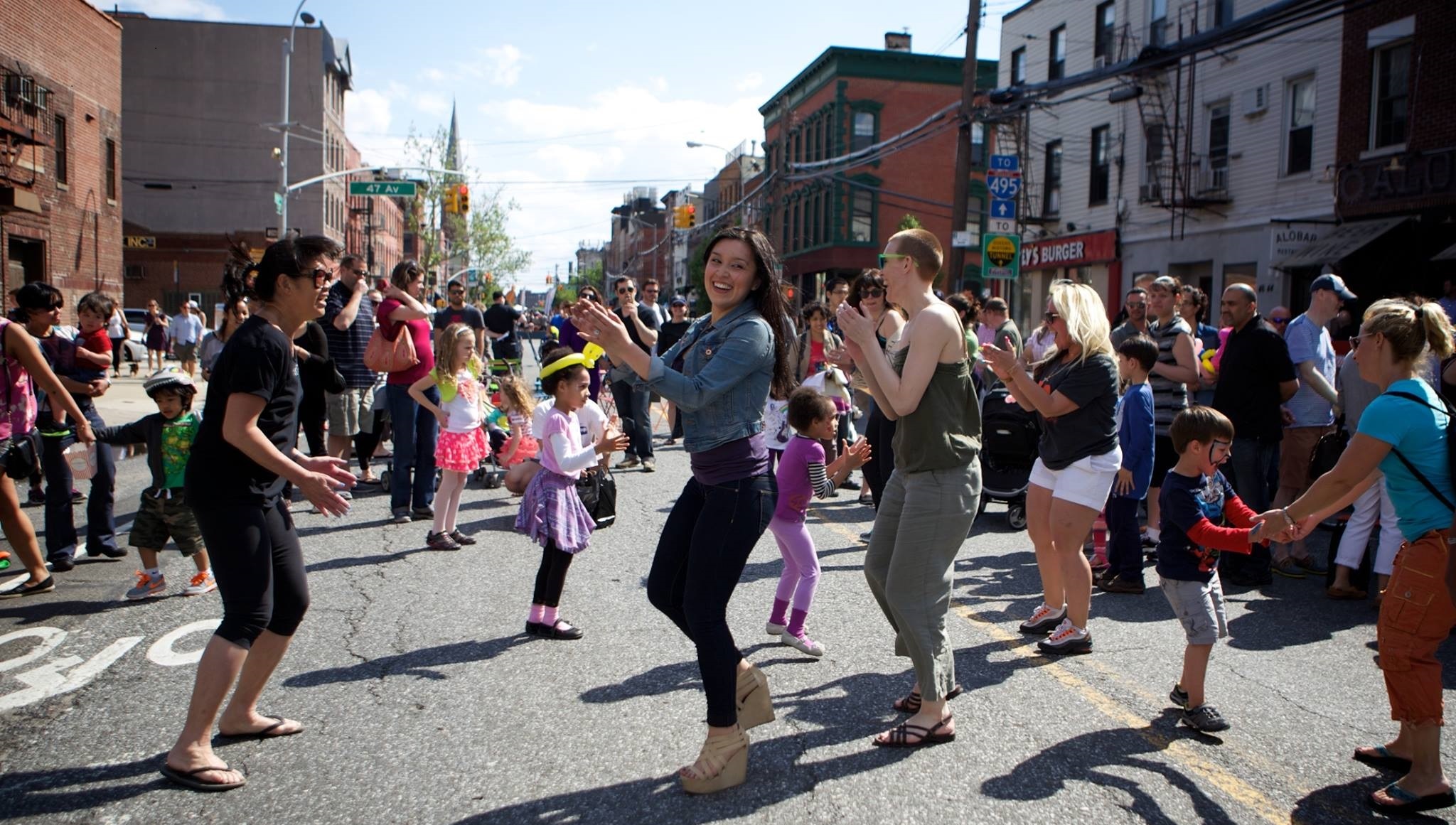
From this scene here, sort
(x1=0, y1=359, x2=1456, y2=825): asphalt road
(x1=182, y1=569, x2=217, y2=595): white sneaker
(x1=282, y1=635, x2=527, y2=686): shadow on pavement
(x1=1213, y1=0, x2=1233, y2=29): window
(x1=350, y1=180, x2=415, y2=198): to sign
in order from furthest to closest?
(x1=350, y1=180, x2=415, y2=198): to sign
(x1=1213, y1=0, x2=1233, y2=29): window
(x1=182, y1=569, x2=217, y2=595): white sneaker
(x1=282, y1=635, x2=527, y2=686): shadow on pavement
(x1=0, y1=359, x2=1456, y2=825): asphalt road

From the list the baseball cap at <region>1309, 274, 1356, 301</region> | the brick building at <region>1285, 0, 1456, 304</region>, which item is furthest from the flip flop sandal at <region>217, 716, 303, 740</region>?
the brick building at <region>1285, 0, 1456, 304</region>

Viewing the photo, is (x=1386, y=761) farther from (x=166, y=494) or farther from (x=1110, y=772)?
(x=166, y=494)

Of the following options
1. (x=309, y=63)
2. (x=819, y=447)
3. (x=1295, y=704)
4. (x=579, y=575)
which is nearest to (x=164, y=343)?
(x=579, y=575)

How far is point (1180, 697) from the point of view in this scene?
4.38 meters

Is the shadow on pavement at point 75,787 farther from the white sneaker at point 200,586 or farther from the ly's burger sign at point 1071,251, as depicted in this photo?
the ly's burger sign at point 1071,251

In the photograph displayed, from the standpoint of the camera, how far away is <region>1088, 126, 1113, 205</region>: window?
27016 millimetres

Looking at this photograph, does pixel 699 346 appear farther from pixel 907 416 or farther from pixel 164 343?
pixel 164 343

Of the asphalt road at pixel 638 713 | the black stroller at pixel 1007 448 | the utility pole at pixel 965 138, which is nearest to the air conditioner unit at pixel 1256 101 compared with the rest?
the utility pole at pixel 965 138

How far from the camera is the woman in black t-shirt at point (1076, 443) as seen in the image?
17.3ft

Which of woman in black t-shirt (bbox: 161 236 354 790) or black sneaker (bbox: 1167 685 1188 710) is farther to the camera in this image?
black sneaker (bbox: 1167 685 1188 710)

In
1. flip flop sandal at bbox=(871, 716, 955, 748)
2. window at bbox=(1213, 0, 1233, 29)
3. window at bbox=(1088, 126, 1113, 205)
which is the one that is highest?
window at bbox=(1213, 0, 1233, 29)

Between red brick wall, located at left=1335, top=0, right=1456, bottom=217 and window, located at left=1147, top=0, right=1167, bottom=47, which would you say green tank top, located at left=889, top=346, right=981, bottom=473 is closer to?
red brick wall, located at left=1335, top=0, right=1456, bottom=217

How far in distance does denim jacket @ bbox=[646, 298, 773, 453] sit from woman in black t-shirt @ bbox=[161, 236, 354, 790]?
131 cm

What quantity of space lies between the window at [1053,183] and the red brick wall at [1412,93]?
1031 cm
